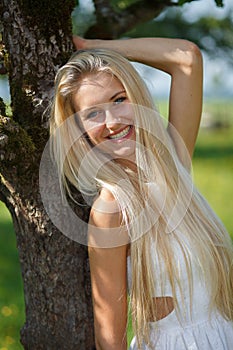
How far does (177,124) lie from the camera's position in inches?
115

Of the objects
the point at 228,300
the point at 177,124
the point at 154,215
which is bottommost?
the point at 228,300

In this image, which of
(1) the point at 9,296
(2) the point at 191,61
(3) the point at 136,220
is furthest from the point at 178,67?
(1) the point at 9,296

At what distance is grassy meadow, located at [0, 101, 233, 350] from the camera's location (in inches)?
207

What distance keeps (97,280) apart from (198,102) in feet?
2.72

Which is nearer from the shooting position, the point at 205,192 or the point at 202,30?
the point at 202,30

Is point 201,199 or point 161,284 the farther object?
point 201,199

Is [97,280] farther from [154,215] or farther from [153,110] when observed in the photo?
[153,110]

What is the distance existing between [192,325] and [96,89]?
2.99 feet

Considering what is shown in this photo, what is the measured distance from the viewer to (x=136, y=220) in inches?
105

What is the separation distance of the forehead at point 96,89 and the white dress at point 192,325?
1.91 ft

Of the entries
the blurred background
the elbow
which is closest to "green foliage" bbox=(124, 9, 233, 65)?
the blurred background

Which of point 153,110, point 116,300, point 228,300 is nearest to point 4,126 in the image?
point 153,110

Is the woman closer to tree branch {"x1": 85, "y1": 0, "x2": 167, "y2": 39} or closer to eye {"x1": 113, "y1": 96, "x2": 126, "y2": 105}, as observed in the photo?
eye {"x1": 113, "y1": 96, "x2": 126, "y2": 105}

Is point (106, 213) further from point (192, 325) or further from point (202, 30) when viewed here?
point (202, 30)
